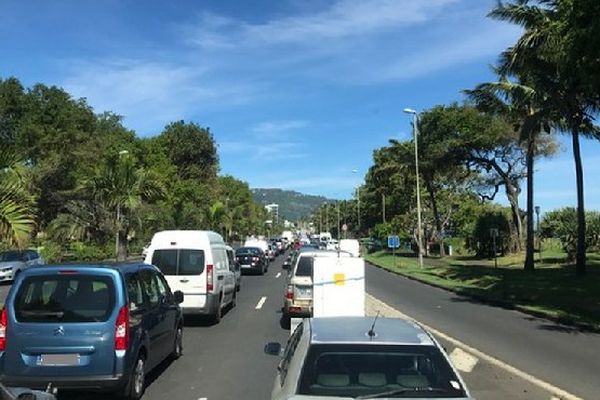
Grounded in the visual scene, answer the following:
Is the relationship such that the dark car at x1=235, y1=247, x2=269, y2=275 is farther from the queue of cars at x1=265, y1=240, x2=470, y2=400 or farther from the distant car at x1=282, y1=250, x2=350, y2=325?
the queue of cars at x1=265, y1=240, x2=470, y2=400

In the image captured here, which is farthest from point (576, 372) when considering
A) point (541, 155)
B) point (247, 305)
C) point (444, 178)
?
point (444, 178)

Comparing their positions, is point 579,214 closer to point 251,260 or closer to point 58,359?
point 251,260

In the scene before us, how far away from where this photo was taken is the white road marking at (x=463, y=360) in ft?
37.3

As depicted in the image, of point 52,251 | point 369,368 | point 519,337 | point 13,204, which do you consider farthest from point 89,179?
point 369,368

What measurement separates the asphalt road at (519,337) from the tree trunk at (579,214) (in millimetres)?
6748

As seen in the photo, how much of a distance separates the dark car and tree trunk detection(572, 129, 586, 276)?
1778cm

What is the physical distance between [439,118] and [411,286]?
24.1m

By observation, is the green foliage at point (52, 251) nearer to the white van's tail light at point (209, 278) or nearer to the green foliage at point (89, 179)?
the green foliage at point (89, 179)

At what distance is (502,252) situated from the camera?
5109 centimetres

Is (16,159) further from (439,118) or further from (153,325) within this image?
(439,118)

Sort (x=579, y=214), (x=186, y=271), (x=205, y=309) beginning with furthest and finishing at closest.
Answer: (x=579, y=214)
(x=186, y=271)
(x=205, y=309)

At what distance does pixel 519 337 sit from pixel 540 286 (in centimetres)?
1308

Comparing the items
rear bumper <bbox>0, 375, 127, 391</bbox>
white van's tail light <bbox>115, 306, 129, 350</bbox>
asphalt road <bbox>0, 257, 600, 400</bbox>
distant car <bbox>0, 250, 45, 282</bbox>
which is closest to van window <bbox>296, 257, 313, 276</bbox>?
asphalt road <bbox>0, 257, 600, 400</bbox>

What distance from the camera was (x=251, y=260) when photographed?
40.3m
